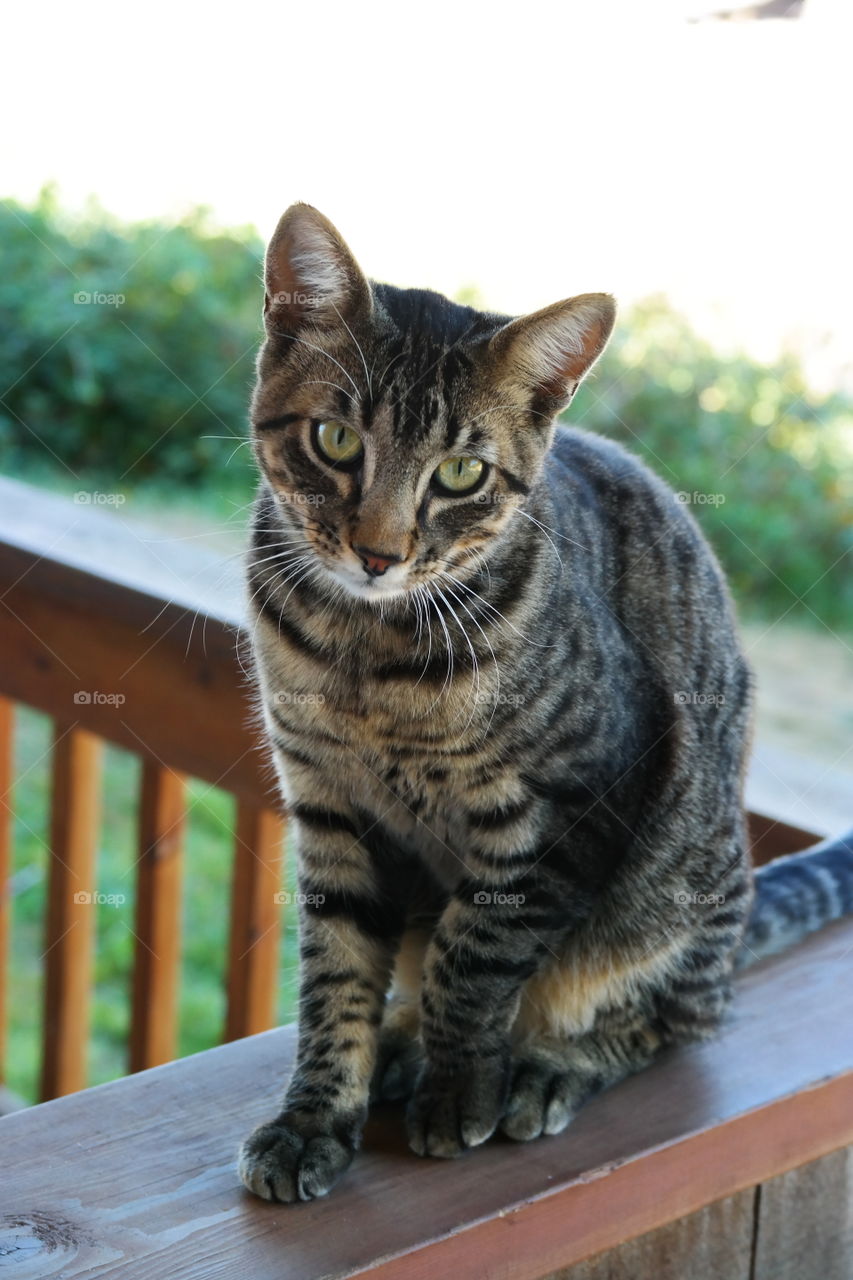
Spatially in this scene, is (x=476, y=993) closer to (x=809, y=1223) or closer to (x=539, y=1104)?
(x=539, y=1104)

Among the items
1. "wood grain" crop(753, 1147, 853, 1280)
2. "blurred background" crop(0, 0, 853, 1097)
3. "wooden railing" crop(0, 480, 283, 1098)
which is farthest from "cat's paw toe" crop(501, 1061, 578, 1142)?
"blurred background" crop(0, 0, 853, 1097)

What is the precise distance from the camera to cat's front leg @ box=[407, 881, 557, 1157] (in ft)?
3.89

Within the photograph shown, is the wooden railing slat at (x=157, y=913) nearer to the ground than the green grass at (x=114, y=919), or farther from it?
farther from it

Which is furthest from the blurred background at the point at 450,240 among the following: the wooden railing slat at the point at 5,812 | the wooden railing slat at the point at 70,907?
the wooden railing slat at the point at 70,907

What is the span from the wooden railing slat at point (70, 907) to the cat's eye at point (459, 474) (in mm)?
994

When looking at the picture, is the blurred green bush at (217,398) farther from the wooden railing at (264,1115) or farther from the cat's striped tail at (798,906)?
the cat's striped tail at (798,906)

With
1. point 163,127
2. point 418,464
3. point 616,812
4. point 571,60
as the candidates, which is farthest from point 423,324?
point 571,60

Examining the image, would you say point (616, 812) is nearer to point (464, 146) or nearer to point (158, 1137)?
point (158, 1137)

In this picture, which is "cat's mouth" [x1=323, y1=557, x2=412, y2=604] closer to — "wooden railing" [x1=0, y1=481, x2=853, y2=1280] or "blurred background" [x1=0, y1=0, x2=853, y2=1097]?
"wooden railing" [x1=0, y1=481, x2=853, y2=1280]

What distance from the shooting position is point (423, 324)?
1196 millimetres

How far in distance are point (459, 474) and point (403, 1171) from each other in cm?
64

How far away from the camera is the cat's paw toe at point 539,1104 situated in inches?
46.6

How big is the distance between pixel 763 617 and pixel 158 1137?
2320mm

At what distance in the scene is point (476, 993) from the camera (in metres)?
1.20
